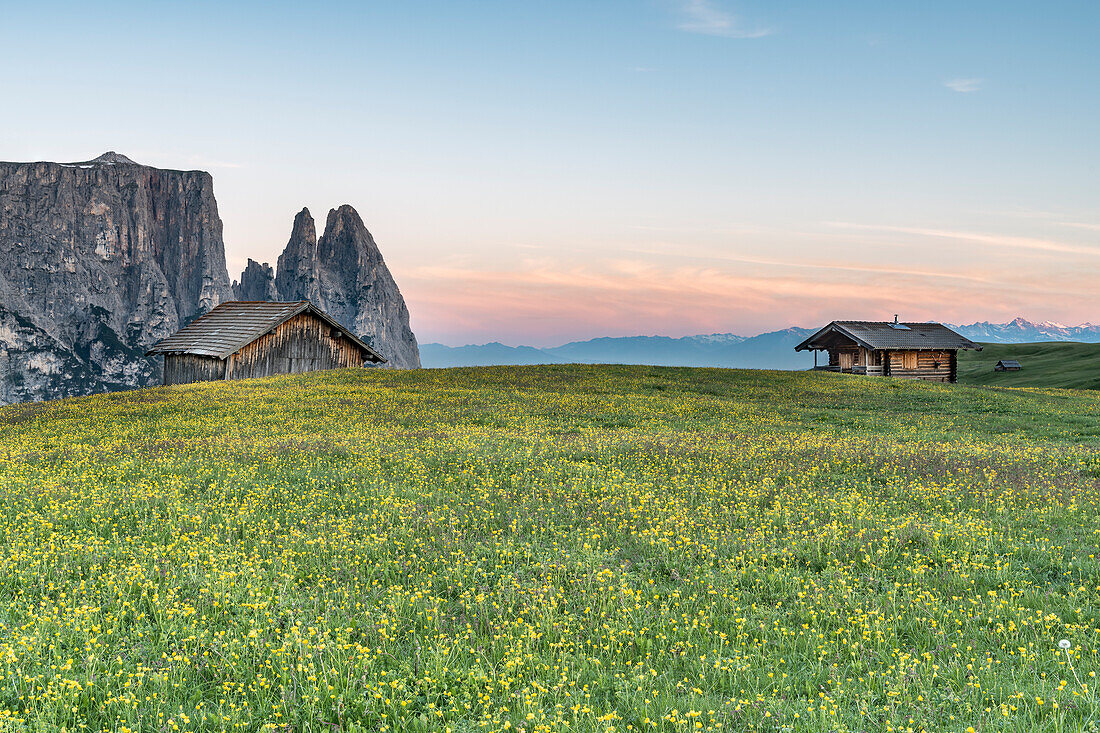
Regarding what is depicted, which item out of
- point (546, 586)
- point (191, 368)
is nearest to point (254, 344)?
point (191, 368)

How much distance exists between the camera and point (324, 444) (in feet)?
59.2

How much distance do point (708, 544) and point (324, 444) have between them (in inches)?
467

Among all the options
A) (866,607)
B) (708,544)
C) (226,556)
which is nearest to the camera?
(866,607)

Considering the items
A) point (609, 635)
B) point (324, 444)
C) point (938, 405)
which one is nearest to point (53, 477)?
point (324, 444)

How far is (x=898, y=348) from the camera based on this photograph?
63188mm

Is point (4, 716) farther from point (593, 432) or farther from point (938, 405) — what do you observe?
Result: point (938, 405)

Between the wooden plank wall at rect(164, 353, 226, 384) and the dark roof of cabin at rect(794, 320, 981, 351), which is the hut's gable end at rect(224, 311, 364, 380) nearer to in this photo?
the wooden plank wall at rect(164, 353, 226, 384)

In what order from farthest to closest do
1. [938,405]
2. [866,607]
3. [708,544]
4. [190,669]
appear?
[938,405] → [708,544] → [866,607] → [190,669]

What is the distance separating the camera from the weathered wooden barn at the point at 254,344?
45.2 metres

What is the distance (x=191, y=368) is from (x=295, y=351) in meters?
7.18

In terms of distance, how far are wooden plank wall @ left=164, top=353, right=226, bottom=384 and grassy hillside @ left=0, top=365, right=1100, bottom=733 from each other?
28.4m

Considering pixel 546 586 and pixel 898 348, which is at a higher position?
pixel 898 348

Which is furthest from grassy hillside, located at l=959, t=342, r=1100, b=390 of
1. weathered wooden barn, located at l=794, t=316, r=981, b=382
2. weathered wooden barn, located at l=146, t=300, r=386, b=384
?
weathered wooden barn, located at l=146, t=300, r=386, b=384

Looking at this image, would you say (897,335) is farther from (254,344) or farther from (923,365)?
(254,344)
